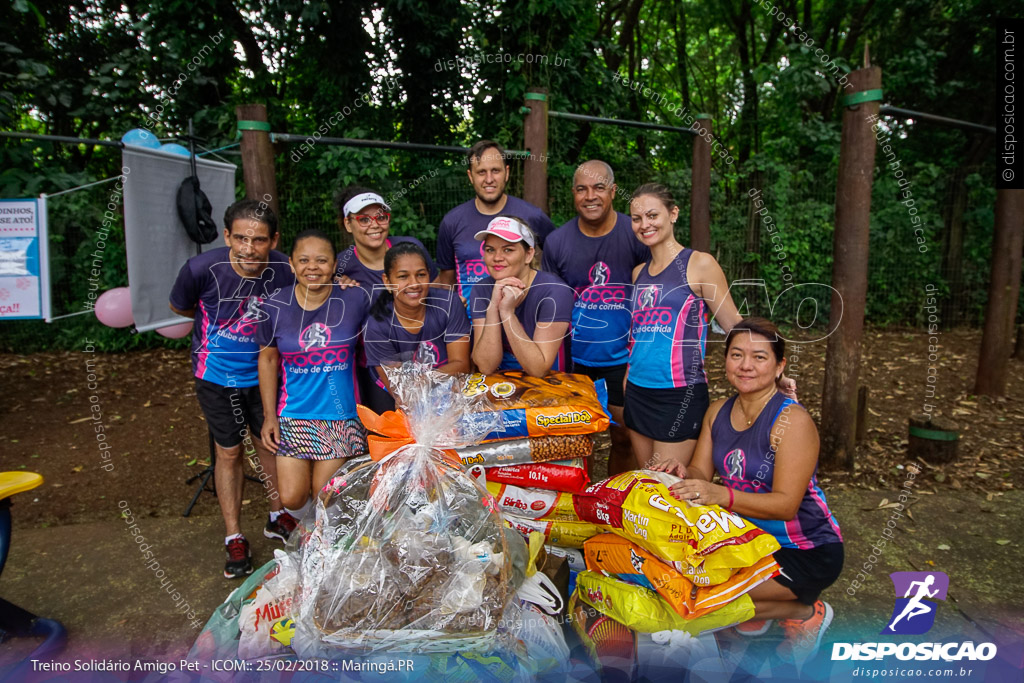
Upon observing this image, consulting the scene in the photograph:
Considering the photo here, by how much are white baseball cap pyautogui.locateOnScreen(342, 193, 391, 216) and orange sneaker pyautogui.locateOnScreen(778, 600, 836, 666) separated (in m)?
2.49

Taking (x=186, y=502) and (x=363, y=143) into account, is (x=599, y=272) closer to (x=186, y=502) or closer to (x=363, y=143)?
(x=363, y=143)

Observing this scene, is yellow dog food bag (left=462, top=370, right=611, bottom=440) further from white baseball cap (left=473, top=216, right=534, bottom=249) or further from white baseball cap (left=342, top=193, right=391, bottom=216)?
white baseball cap (left=342, top=193, right=391, bottom=216)

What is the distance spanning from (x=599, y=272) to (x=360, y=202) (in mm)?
1229

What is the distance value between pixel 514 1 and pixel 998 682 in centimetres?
677

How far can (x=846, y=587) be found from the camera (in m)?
2.98

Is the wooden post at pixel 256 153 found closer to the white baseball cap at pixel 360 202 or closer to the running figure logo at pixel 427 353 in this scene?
the white baseball cap at pixel 360 202

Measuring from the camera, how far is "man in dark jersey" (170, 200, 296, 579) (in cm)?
313

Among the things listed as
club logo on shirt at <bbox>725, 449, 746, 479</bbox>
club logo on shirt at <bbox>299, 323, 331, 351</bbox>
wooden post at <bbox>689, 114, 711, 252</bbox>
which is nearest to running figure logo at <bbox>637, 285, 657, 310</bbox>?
club logo on shirt at <bbox>725, 449, 746, 479</bbox>

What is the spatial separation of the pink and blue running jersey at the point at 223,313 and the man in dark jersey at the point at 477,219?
2.91 ft

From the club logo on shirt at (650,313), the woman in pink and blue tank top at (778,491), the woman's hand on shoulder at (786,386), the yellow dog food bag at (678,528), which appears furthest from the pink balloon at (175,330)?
the woman's hand on shoulder at (786,386)

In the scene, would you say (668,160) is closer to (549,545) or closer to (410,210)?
(410,210)

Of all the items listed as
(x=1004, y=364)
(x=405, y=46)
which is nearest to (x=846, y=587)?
(x=1004, y=364)

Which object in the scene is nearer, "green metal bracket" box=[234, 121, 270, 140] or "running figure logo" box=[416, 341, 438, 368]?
"running figure logo" box=[416, 341, 438, 368]

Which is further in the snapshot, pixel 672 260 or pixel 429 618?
pixel 672 260
